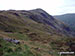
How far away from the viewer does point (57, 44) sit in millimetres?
39531

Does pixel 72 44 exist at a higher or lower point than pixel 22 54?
lower

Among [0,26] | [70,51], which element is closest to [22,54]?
[70,51]

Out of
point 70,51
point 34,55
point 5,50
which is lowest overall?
point 70,51

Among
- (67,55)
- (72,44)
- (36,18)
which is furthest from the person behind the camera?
(36,18)

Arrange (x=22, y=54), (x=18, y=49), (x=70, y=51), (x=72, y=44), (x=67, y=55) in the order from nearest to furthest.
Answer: (x=22, y=54)
(x=18, y=49)
(x=67, y=55)
(x=70, y=51)
(x=72, y=44)

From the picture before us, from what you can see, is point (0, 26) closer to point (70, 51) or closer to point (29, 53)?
point (70, 51)

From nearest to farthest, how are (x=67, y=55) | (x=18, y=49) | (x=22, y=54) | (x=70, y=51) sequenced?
1. (x=22, y=54)
2. (x=18, y=49)
3. (x=67, y=55)
4. (x=70, y=51)

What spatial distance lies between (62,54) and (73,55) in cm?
206

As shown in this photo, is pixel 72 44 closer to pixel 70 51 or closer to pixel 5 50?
pixel 70 51

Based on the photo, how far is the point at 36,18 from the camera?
11875 centimetres

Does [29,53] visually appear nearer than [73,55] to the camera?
Yes

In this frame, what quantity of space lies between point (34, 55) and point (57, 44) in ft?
59.4

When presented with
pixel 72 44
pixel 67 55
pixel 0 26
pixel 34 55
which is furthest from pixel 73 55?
pixel 0 26

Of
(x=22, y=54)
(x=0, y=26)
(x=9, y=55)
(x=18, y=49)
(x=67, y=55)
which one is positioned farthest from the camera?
(x=0, y=26)
